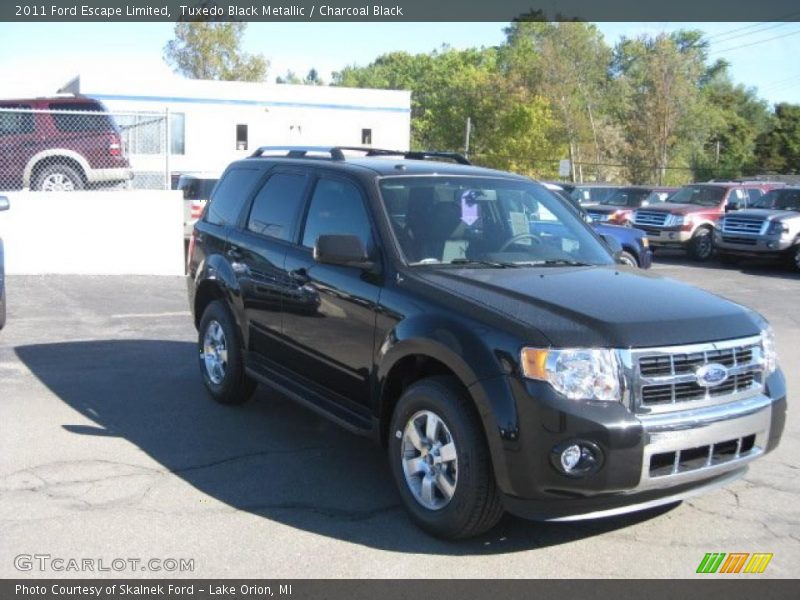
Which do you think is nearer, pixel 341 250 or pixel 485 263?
pixel 341 250

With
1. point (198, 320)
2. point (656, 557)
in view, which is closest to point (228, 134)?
point (198, 320)

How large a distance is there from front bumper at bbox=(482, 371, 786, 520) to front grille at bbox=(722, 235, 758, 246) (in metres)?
16.2

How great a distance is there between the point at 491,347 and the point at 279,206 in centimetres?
263

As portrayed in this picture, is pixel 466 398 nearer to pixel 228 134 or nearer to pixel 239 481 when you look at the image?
pixel 239 481

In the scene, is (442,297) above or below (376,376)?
above

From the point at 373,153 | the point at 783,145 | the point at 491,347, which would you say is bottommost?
the point at 491,347

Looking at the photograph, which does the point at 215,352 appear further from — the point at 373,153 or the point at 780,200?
the point at 780,200

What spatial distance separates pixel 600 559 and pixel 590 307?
1219mm

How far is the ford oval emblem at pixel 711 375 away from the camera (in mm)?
4179

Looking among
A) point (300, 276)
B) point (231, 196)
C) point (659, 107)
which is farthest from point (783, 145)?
point (300, 276)

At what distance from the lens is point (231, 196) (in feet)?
23.1

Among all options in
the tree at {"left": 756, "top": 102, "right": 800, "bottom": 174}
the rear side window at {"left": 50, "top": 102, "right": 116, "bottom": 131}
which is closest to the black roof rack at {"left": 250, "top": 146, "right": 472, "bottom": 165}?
the rear side window at {"left": 50, "top": 102, "right": 116, "bottom": 131}

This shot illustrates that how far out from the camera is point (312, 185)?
592cm

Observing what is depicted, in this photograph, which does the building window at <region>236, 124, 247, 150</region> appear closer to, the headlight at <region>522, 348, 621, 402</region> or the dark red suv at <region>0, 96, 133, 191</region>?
the dark red suv at <region>0, 96, 133, 191</region>
